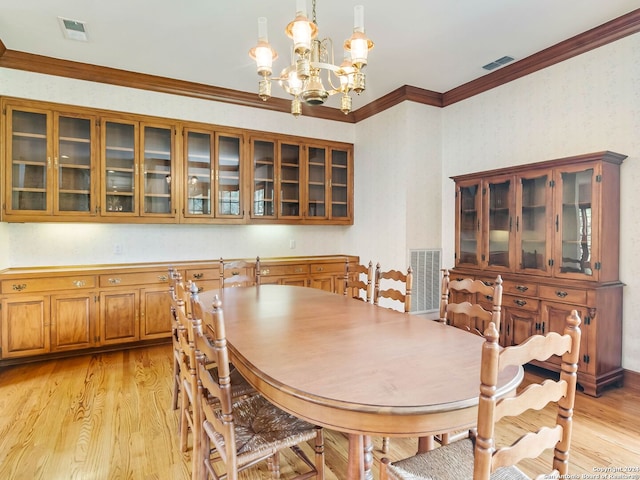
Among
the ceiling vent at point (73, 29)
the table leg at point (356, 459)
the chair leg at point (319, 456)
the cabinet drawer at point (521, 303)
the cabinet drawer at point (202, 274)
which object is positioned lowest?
the chair leg at point (319, 456)

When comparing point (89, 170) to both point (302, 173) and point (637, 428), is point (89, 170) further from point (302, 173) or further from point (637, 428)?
point (637, 428)

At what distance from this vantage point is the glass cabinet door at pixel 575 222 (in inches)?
111

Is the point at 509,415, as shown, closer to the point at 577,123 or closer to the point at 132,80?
the point at 577,123

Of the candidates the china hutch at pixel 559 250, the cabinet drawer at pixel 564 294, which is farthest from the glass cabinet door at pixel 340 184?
the cabinet drawer at pixel 564 294

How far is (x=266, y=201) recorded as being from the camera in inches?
181

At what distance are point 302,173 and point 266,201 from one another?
2.12 feet

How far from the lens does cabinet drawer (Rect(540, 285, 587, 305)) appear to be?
2785mm

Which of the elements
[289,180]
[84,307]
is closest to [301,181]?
[289,180]

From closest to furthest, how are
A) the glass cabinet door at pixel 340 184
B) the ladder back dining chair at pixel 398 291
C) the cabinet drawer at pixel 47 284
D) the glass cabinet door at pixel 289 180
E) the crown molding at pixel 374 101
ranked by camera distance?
the ladder back dining chair at pixel 398 291, the crown molding at pixel 374 101, the cabinet drawer at pixel 47 284, the glass cabinet door at pixel 289 180, the glass cabinet door at pixel 340 184

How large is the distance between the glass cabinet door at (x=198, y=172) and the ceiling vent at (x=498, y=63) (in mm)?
3134

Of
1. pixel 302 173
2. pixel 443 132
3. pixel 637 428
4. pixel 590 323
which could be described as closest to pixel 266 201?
pixel 302 173

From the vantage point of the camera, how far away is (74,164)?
11.9 ft

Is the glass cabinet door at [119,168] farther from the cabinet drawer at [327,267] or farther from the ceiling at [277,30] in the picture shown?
the cabinet drawer at [327,267]

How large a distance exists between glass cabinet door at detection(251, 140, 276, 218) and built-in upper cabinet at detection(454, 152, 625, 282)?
2.27m
